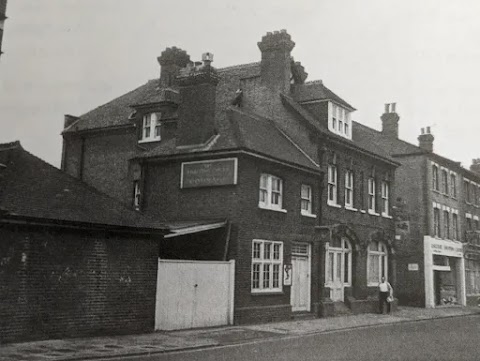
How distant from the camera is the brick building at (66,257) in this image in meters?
13.9

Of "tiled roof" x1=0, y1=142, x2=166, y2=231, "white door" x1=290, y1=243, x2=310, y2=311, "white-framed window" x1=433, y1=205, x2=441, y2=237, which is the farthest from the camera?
"white-framed window" x1=433, y1=205, x2=441, y2=237

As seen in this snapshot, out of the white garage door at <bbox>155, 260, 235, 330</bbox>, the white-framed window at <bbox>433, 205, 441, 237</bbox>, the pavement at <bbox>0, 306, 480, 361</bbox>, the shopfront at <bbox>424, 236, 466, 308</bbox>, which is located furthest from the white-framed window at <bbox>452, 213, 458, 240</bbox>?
the white garage door at <bbox>155, 260, 235, 330</bbox>

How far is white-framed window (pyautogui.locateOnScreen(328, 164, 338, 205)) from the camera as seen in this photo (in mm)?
26141

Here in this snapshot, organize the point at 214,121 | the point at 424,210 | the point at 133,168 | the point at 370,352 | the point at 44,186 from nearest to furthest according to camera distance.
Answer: the point at 370,352
the point at 44,186
the point at 214,121
the point at 133,168
the point at 424,210

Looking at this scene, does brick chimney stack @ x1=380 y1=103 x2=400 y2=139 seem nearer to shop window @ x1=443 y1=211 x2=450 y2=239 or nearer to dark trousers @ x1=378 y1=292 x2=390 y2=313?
shop window @ x1=443 y1=211 x2=450 y2=239

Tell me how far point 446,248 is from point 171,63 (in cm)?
2063

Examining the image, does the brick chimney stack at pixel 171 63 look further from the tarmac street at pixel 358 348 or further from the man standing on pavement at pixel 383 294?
the tarmac street at pixel 358 348

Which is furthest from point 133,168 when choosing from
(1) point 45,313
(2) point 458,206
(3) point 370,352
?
(2) point 458,206

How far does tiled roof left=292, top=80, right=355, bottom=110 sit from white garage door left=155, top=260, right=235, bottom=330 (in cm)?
1110

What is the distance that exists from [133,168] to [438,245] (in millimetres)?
19763

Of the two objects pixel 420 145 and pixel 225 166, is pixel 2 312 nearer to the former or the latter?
pixel 225 166

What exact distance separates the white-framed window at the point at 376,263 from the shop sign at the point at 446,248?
571cm

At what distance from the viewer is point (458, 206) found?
39406 mm

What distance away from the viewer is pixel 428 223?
34750 millimetres
